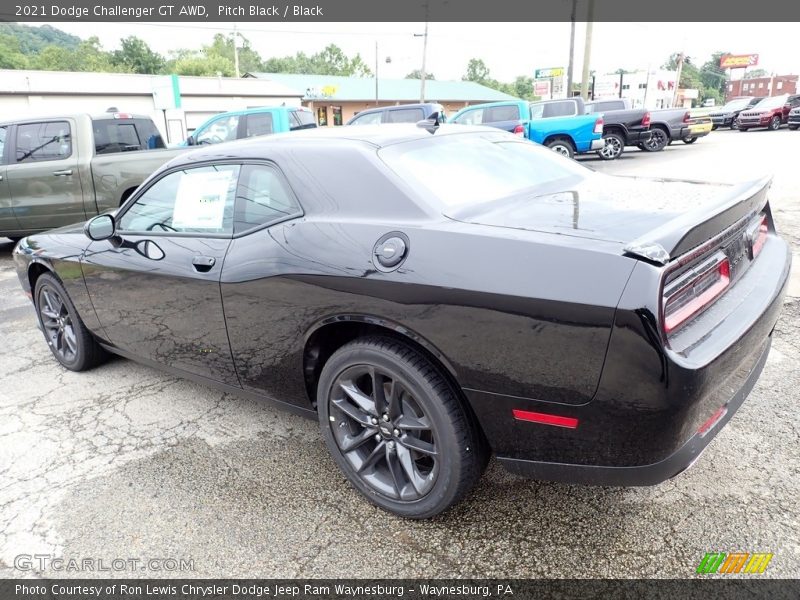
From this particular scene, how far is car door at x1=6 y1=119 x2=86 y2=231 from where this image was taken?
7.37 metres

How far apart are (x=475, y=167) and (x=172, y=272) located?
1670 mm

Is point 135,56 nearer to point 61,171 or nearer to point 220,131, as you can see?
point 220,131

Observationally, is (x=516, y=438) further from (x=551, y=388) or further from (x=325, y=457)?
(x=325, y=457)

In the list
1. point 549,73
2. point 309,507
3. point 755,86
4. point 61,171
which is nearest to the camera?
point 309,507

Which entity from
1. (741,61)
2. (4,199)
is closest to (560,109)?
(4,199)

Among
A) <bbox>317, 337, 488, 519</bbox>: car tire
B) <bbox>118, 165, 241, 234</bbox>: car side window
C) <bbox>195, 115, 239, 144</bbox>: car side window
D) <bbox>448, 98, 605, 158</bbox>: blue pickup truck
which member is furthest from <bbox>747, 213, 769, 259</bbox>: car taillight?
<bbox>448, 98, 605, 158</bbox>: blue pickup truck

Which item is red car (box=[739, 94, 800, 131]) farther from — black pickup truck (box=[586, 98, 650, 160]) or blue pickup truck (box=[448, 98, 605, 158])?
blue pickup truck (box=[448, 98, 605, 158])

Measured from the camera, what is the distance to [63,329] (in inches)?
162

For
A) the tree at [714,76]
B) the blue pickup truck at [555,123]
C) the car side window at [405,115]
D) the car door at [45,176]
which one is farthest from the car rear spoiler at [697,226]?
the tree at [714,76]

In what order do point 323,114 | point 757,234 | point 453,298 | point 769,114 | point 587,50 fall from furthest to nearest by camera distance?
point 323,114 < point 769,114 < point 587,50 < point 757,234 < point 453,298

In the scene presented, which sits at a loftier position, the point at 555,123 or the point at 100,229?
the point at 555,123

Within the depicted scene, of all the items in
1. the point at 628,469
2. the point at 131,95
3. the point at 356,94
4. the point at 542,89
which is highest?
the point at 542,89

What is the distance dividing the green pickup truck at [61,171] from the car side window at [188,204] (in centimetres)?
438

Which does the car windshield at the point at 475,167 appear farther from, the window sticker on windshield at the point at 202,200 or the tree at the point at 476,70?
the tree at the point at 476,70
